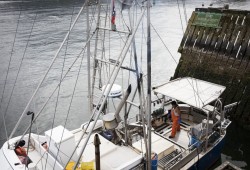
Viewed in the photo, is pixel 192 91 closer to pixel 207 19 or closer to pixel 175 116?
pixel 175 116

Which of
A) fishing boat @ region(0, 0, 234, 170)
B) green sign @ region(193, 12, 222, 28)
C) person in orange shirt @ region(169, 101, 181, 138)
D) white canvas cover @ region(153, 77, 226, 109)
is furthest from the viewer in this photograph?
green sign @ region(193, 12, 222, 28)

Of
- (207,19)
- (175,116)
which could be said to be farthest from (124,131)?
(207,19)

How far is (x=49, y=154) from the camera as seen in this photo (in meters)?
7.48

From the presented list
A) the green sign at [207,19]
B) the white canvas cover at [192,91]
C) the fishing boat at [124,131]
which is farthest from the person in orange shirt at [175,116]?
the green sign at [207,19]

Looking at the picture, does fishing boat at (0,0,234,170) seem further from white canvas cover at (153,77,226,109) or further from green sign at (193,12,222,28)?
green sign at (193,12,222,28)

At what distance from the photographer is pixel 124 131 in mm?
8539

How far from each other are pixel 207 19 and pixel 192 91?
29.4ft

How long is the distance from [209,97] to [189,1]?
4858 centimetres

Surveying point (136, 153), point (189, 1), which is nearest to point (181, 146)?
point (136, 153)

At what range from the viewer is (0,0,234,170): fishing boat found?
700 centimetres

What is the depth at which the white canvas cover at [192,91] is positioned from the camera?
9.98 m

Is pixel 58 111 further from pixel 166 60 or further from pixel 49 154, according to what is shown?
pixel 166 60

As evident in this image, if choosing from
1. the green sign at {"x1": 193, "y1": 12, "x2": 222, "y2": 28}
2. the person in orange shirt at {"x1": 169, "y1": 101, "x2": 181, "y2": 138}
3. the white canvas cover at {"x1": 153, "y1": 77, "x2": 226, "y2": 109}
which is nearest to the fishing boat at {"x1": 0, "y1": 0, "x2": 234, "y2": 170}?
the white canvas cover at {"x1": 153, "y1": 77, "x2": 226, "y2": 109}

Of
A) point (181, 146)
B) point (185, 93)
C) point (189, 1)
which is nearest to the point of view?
point (181, 146)
